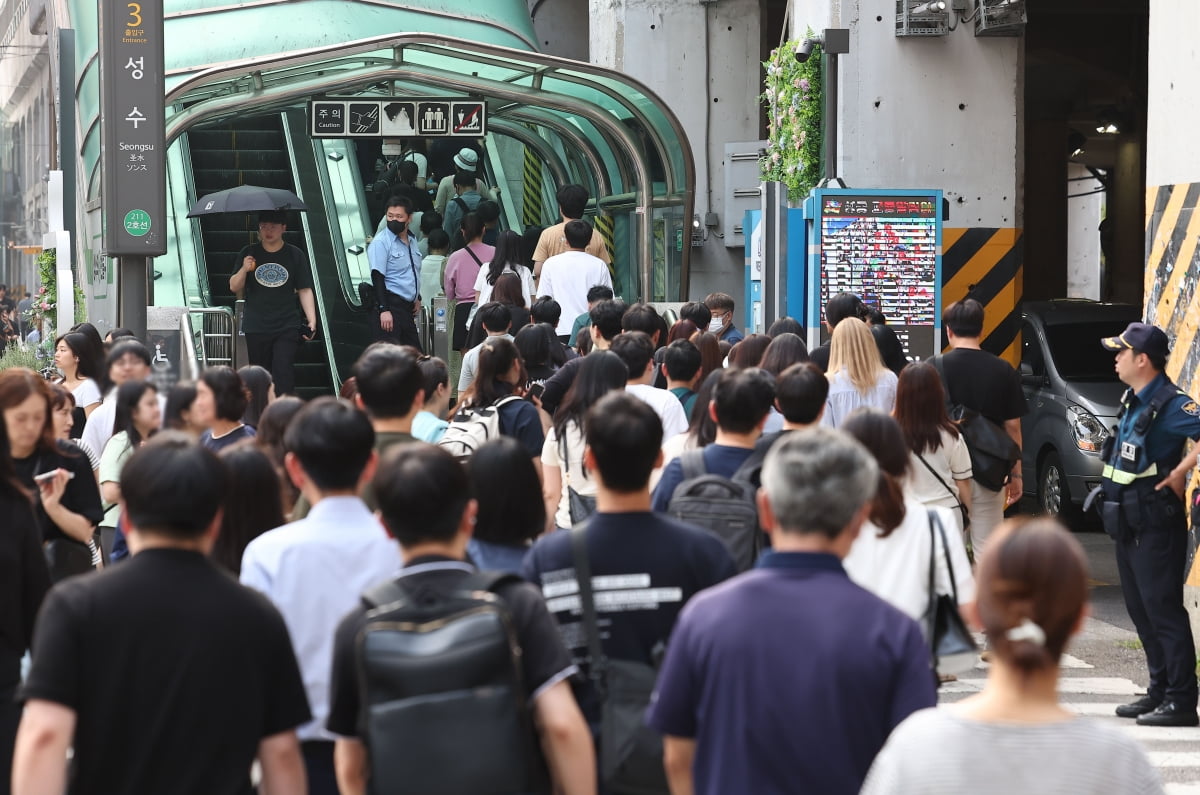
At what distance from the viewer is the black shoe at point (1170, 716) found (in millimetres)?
7738

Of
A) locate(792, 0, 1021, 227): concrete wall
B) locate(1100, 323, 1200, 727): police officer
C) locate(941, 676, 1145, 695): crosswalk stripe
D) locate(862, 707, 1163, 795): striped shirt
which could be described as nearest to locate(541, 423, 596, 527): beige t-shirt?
locate(1100, 323, 1200, 727): police officer

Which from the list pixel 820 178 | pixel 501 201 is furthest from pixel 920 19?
pixel 501 201

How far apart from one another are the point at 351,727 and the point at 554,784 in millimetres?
430

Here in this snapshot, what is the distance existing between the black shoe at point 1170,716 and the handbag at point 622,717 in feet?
14.9

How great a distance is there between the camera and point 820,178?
1527cm

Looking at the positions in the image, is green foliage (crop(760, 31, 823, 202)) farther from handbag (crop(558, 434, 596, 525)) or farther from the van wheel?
handbag (crop(558, 434, 596, 525))

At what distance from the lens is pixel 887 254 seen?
13125mm

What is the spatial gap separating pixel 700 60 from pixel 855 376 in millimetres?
14023

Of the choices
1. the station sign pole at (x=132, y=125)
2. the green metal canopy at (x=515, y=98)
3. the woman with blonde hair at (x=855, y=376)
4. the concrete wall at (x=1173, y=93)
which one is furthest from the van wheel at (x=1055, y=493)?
the station sign pole at (x=132, y=125)

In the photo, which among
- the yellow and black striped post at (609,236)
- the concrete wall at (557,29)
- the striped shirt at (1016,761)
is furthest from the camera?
the concrete wall at (557,29)

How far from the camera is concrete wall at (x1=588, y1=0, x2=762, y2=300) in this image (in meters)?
21.6

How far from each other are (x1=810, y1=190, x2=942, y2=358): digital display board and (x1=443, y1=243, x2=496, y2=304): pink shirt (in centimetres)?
312

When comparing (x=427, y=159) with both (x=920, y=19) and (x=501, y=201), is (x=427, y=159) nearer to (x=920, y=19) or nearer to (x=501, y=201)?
(x=501, y=201)

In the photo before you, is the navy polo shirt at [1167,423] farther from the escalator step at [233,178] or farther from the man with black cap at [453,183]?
the escalator step at [233,178]
